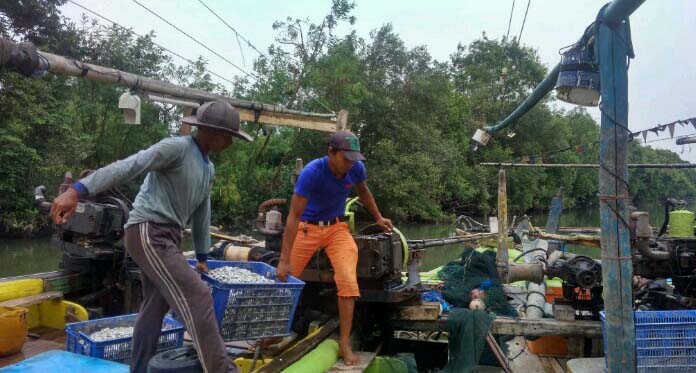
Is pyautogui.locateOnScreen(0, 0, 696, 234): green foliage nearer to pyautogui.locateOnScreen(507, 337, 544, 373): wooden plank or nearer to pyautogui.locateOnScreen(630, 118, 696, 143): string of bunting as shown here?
pyautogui.locateOnScreen(630, 118, 696, 143): string of bunting

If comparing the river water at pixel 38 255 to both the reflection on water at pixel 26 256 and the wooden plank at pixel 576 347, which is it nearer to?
the reflection on water at pixel 26 256

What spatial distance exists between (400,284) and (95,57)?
19863 millimetres

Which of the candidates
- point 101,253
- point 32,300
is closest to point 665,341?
point 101,253

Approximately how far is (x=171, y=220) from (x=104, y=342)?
3.26 feet

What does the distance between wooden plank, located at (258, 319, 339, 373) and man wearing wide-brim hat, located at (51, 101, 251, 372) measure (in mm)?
647

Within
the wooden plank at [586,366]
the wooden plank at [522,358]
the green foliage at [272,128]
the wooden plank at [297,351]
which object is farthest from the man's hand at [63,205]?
the green foliage at [272,128]

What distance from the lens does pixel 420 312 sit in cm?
479

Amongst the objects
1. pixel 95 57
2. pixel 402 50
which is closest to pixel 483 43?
pixel 402 50

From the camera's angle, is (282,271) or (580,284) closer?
(282,271)

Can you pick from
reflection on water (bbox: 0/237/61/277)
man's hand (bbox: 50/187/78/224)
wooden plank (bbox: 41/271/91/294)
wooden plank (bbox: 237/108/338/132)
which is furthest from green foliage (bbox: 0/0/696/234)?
man's hand (bbox: 50/187/78/224)

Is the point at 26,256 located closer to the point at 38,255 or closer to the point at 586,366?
the point at 38,255

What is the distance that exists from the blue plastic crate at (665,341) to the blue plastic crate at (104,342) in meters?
2.75

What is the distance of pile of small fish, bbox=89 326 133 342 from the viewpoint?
3222 millimetres

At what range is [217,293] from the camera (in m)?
2.75
